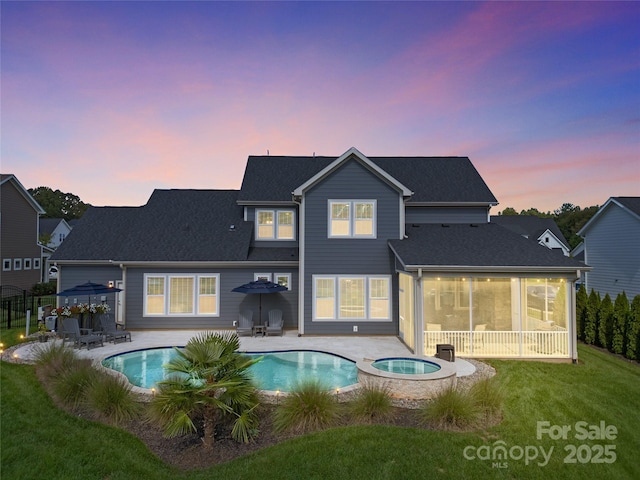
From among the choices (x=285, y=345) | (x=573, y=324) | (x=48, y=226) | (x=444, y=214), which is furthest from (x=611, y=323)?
(x=48, y=226)

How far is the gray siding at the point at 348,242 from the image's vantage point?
49.9ft

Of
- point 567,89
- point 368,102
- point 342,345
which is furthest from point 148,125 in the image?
point 567,89

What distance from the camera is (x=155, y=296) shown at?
16.3 m

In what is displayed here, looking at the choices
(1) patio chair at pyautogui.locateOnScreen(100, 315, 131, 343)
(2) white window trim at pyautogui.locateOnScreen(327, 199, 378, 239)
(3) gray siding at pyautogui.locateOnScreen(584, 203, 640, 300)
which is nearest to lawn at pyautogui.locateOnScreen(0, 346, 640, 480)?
(1) patio chair at pyautogui.locateOnScreen(100, 315, 131, 343)

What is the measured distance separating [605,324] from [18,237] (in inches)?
1598

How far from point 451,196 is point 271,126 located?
13.5 meters

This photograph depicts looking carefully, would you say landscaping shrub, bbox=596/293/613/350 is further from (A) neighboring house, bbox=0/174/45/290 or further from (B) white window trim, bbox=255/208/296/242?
(A) neighboring house, bbox=0/174/45/290

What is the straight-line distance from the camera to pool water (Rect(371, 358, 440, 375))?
9.73 meters

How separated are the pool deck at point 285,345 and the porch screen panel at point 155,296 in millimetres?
980

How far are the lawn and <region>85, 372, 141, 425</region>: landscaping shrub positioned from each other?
36 centimetres

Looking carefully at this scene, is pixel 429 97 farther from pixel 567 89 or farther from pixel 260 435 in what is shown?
pixel 260 435

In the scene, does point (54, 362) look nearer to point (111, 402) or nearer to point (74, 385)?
point (74, 385)

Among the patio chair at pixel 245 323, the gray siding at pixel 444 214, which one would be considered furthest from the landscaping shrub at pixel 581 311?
the patio chair at pixel 245 323

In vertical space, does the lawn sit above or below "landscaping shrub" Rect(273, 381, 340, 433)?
below
